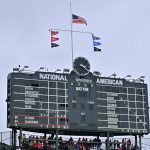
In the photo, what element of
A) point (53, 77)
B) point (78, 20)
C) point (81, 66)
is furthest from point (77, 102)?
point (78, 20)

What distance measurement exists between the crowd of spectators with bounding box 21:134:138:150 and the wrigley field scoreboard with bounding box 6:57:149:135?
90 centimetres

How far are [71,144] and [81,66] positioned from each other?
20.6 feet

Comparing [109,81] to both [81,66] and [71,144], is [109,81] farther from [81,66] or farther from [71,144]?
[71,144]

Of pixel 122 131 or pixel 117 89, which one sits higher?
pixel 117 89

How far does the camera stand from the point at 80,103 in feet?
167

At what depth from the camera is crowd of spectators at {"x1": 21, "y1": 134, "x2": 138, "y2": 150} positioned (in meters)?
49.5

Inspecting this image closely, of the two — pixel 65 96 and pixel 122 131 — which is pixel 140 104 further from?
pixel 65 96

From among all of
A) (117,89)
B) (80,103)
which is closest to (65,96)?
(80,103)

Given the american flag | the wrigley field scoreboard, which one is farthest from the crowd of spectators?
the american flag

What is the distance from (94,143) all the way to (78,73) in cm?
601

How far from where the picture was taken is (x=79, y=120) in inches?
1991

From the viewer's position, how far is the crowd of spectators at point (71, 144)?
1950 inches

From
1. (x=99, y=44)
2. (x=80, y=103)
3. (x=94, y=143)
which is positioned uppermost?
(x=99, y=44)

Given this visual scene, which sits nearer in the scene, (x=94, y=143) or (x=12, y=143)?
(x=12, y=143)
